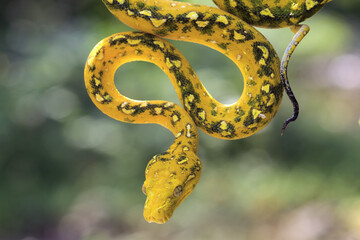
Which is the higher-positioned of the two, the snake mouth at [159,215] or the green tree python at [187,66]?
the green tree python at [187,66]

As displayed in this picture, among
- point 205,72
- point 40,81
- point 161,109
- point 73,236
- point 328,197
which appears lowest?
point 73,236

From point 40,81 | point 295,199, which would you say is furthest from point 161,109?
point 295,199

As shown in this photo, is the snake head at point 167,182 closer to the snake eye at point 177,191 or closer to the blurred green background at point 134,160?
the snake eye at point 177,191

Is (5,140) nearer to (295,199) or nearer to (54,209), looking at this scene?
(54,209)

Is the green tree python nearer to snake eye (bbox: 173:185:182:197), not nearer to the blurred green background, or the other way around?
snake eye (bbox: 173:185:182:197)

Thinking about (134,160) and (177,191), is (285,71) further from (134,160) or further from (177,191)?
(134,160)

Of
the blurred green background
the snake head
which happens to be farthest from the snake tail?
the blurred green background

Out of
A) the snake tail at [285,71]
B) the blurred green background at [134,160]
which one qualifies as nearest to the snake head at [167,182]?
the snake tail at [285,71]

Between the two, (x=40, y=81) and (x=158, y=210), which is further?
(x=40, y=81)
